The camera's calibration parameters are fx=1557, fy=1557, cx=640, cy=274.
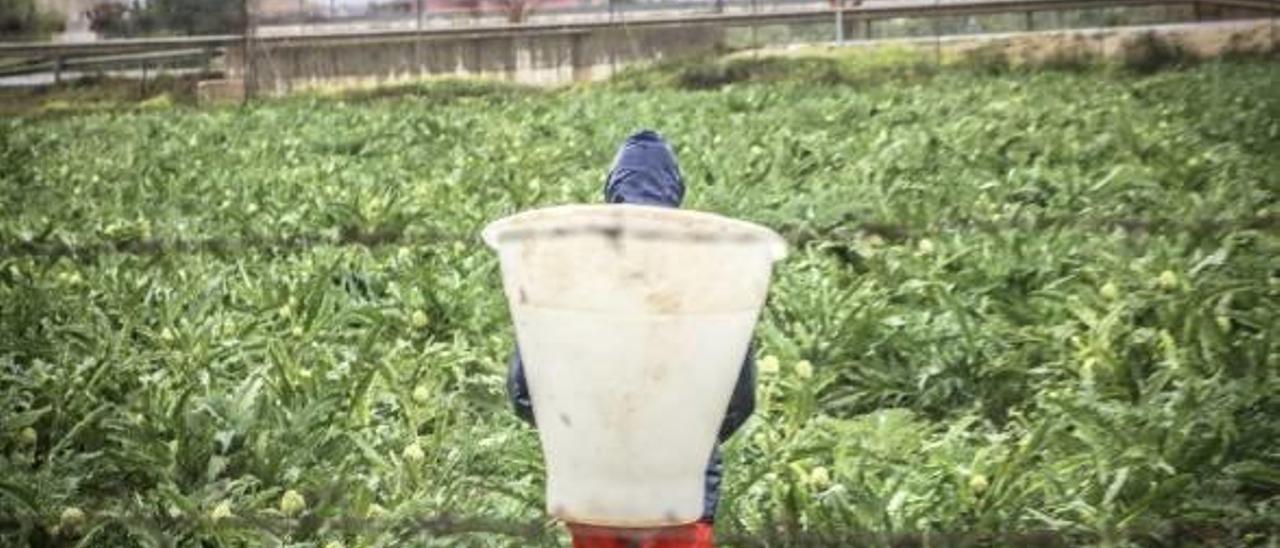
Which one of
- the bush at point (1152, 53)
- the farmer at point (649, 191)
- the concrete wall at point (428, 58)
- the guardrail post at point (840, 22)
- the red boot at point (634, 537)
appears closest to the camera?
the red boot at point (634, 537)

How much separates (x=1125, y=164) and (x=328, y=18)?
2103 cm

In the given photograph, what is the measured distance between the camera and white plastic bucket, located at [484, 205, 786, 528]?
1879 mm

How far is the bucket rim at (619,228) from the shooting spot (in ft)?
6.16

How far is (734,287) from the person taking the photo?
1.93m

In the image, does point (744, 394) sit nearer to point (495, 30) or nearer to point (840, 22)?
point (840, 22)

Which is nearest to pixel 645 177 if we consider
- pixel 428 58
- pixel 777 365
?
pixel 777 365

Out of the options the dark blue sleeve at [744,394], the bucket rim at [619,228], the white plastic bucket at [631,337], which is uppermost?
the bucket rim at [619,228]

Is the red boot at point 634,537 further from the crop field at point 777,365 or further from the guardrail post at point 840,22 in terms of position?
the guardrail post at point 840,22

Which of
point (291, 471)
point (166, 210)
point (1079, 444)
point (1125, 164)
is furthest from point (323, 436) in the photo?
point (1125, 164)

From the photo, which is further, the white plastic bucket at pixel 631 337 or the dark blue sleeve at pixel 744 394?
the dark blue sleeve at pixel 744 394

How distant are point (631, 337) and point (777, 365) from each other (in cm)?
278

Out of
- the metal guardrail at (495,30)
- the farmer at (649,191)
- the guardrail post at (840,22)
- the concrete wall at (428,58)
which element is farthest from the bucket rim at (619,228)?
the concrete wall at (428,58)

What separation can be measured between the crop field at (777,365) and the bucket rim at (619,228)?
44 cm

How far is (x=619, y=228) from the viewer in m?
1.87
